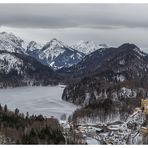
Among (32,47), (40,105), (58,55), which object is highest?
(32,47)

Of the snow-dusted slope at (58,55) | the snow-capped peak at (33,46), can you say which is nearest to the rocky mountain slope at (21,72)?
the snow-dusted slope at (58,55)

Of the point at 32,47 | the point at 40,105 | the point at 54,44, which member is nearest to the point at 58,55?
the point at 54,44

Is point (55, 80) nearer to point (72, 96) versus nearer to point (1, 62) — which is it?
point (1, 62)

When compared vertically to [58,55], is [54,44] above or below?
above

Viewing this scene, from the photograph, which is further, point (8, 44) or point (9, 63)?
point (8, 44)

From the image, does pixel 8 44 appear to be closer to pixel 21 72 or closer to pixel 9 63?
pixel 9 63

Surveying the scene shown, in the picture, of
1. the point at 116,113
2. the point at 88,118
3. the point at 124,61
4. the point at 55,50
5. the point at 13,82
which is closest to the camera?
the point at 88,118

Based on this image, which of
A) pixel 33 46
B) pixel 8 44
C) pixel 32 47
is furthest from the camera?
pixel 33 46

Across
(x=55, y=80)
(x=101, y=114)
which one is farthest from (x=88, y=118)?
(x=55, y=80)
